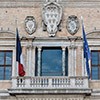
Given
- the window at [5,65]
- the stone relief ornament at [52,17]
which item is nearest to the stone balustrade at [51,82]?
the window at [5,65]

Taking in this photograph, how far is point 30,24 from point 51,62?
2.05 meters

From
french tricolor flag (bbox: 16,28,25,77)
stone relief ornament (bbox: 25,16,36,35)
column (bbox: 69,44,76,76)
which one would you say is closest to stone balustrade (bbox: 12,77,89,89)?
french tricolor flag (bbox: 16,28,25,77)

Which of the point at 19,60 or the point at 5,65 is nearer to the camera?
the point at 19,60

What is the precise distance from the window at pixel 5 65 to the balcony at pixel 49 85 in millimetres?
1094

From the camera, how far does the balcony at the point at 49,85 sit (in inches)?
1246

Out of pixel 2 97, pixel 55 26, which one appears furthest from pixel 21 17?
pixel 2 97

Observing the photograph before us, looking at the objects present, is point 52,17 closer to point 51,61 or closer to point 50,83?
point 51,61

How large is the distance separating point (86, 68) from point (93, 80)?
1.05 m

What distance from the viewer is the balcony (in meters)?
31.6

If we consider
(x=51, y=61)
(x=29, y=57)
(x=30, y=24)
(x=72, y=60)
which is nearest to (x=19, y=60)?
(x=29, y=57)

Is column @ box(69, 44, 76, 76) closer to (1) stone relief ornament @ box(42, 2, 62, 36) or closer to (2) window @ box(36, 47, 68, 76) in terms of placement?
(2) window @ box(36, 47, 68, 76)

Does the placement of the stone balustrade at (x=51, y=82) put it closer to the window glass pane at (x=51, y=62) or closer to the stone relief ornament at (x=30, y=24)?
the window glass pane at (x=51, y=62)

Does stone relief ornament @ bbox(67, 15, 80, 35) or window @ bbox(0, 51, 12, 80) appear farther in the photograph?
stone relief ornament @ bbox(67, 15, 80, 35)

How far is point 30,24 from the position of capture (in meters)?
33.4
